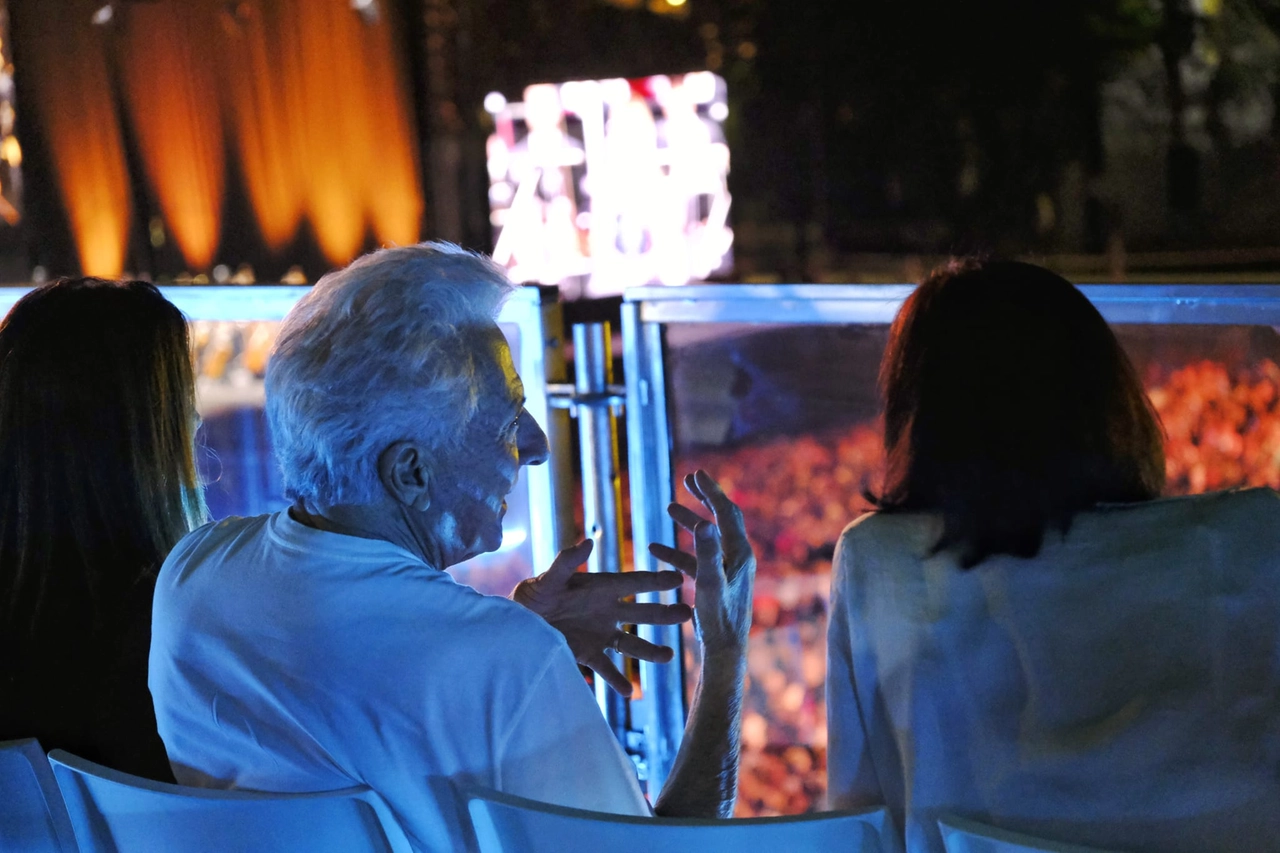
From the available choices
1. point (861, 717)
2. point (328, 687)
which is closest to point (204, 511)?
point (328, 687)

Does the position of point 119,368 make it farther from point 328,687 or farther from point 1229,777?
point 1229,777

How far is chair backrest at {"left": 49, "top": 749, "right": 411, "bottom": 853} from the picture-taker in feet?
3.57

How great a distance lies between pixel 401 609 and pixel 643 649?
1.52 ft

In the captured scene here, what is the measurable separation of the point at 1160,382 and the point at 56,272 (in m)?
4.61

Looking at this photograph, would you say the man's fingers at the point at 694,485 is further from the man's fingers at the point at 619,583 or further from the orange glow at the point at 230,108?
the orange glow at the point at 230,108

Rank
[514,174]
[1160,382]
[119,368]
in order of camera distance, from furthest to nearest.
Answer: [514,174], [1160,382], [119,368]

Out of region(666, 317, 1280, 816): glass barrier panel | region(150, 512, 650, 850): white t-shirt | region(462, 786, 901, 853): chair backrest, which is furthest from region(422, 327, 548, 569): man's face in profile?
region(666, 317, 1280, 816): glass barrier panel

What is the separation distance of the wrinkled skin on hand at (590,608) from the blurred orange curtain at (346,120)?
359cm

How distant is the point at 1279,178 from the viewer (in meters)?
4.54

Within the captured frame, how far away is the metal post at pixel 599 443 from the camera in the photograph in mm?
1870

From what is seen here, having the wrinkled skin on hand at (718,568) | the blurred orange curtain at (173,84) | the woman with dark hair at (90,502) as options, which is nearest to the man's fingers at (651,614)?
the wrinkled skin on hand at (718,568)

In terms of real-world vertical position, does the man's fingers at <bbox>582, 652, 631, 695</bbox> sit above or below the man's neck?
below

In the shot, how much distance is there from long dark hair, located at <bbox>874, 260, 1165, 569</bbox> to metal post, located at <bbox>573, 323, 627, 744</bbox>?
66 centimetres

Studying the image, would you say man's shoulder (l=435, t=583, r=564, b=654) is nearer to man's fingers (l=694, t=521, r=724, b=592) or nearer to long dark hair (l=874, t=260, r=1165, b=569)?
man's fingers (l=694, t=521, r=724, b=592)
